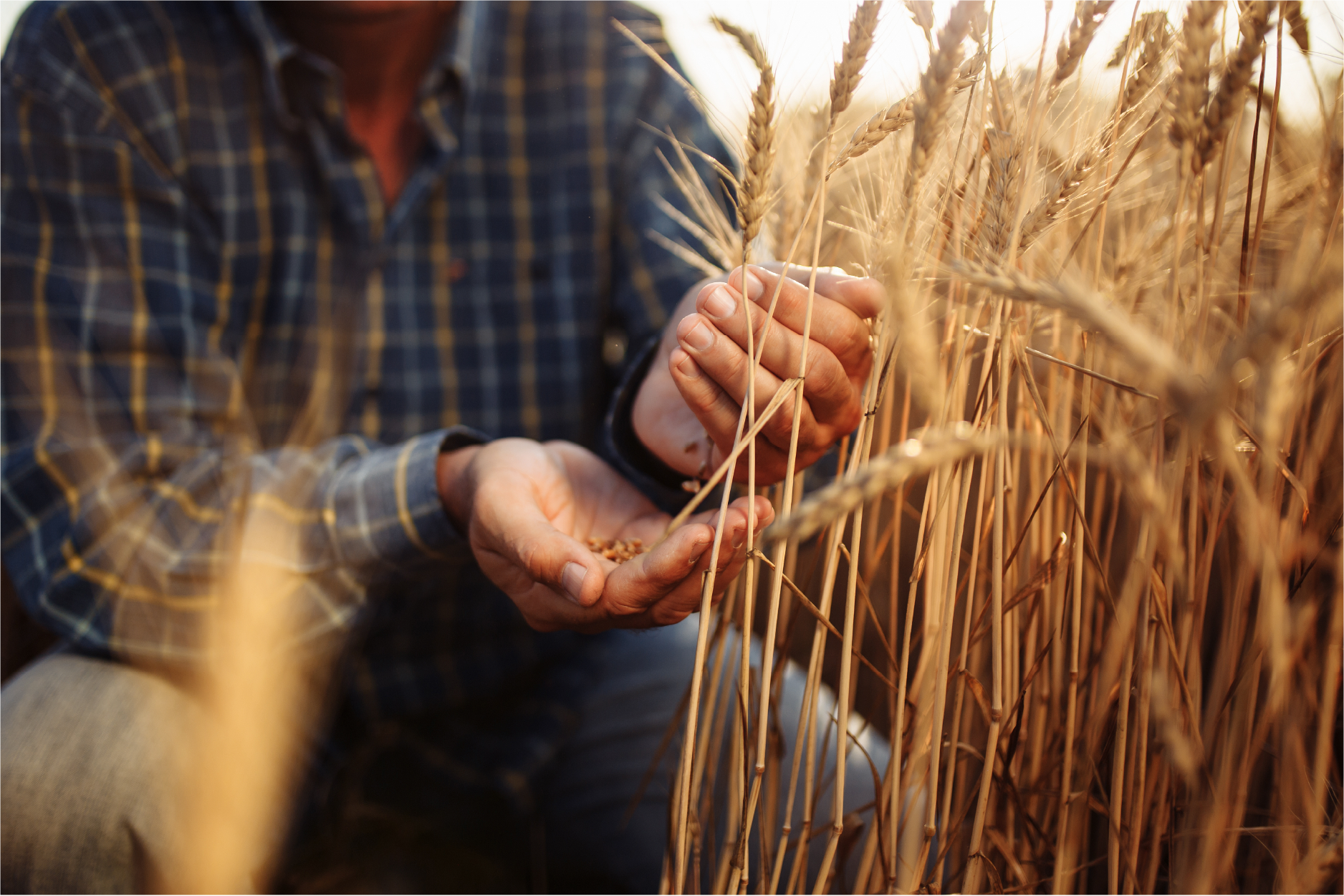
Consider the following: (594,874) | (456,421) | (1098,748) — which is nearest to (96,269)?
(456,421)

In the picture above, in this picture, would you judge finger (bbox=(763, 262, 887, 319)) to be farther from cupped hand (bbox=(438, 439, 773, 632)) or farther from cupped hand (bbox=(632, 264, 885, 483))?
cupped hand (bbox=(438, 439, 773, 632))

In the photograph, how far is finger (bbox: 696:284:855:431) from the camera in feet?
1.42

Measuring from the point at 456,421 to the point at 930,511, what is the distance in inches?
30.5

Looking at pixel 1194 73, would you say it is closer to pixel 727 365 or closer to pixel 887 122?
pixel 887 122

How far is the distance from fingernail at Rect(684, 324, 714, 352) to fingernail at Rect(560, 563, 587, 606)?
0.16 metres

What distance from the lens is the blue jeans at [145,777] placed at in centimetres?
65

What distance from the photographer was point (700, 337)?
0.44 m

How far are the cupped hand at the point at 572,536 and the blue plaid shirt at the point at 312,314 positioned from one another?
0.15 feet

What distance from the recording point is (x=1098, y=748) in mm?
467

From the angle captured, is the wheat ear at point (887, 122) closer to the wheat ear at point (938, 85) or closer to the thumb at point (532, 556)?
the wheat ear at point (938, 85)

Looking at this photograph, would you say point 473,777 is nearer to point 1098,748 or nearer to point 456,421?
point 456,421

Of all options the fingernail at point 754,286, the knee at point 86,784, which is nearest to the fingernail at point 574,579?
the fingernail at point 754,286

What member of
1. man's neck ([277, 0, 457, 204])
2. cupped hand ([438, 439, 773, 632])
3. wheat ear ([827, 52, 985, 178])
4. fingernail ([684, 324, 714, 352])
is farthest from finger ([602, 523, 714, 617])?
man's neck ([277, 0, 457, 204])

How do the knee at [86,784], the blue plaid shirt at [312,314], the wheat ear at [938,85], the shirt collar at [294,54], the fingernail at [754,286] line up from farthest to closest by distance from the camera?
the shirt collar at [294,54], the blue plaid shirt at [312,314], the knee at [86,784], the fingernail at [754,286], the wheat ear at [938,85]
